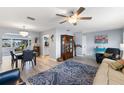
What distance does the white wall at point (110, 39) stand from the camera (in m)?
6.73

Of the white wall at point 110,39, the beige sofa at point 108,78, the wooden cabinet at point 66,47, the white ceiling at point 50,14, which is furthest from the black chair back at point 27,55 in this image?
the white wall at point 110,39

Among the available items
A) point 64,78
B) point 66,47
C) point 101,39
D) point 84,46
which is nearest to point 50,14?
point 64,78

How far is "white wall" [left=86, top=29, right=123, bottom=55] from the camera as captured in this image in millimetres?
6732

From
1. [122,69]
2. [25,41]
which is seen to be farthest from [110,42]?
[25,41]

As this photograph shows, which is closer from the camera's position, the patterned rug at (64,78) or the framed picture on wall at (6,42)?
the patterned rug at (64,78)

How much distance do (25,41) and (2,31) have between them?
200cm

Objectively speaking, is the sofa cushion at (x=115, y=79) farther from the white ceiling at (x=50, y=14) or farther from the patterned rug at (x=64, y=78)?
the white ceiling at (x=50, y=14)

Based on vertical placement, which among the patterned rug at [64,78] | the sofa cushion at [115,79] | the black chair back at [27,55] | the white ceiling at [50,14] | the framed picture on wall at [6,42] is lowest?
the patterned rug at [64,78]

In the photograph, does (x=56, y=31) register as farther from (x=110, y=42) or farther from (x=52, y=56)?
(x=110, y=42)

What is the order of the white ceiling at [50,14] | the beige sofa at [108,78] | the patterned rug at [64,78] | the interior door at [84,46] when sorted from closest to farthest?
the beige sofa at [108,78] < the patterned rug at [64,78] < the white ceiling at [50,14] < the interior door at [84,46]

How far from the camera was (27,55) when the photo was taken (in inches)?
158

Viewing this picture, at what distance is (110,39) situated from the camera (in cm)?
715
